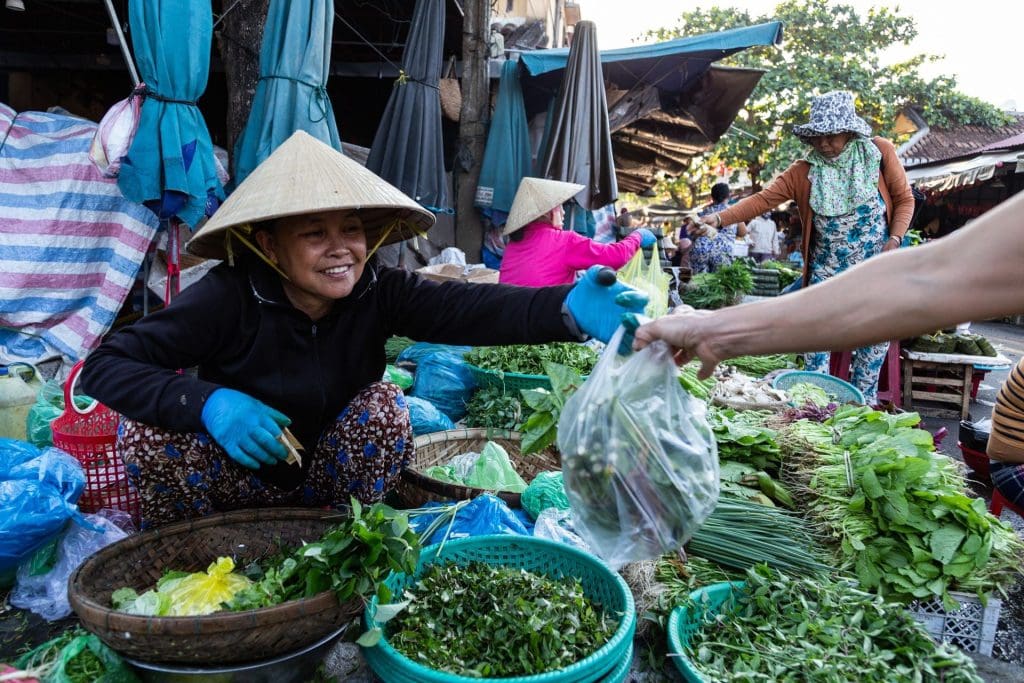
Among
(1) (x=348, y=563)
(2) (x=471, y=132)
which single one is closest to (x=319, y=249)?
(1) (x=348, y=563)

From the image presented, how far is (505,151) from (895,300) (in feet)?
15.8

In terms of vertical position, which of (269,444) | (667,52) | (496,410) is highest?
(667,52)

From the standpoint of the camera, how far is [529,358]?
390 centimetres

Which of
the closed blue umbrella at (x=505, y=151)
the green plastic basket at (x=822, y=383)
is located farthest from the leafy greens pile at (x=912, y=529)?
the closed blue umbrella at (x=505, y=151)

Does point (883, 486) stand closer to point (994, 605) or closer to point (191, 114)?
point (994, 605)

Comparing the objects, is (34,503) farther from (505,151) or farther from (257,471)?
(505,151)

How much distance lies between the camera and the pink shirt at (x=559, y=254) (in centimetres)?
446

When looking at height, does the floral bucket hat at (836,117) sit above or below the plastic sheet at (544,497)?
above

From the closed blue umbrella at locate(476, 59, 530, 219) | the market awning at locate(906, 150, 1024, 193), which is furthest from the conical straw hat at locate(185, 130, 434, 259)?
the market awning at locate(906, 150, 1024, 193)

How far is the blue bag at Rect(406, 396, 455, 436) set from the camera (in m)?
3.49

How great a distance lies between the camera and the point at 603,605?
2.02 metres

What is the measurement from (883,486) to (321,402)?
1955 mm

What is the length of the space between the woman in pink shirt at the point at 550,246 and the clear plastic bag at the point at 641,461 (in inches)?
113

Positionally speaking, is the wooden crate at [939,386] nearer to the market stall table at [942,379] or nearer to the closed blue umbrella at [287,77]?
the market stall table at [942,379]
